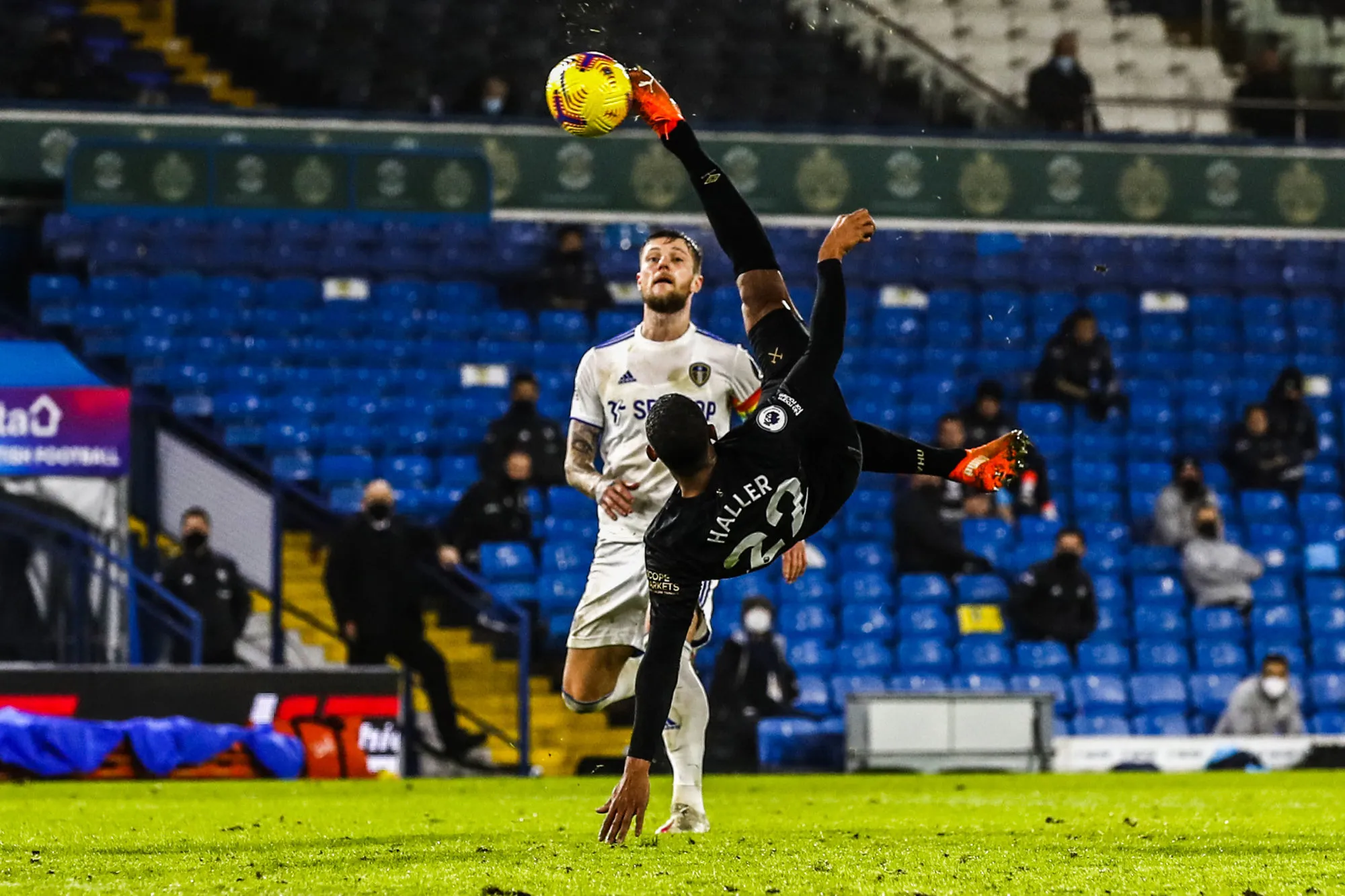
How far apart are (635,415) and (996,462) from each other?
58.8 inches

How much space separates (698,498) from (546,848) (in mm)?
1329

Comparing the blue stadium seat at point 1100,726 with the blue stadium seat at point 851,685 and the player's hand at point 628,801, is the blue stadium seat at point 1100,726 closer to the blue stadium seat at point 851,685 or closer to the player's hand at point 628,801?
the blue stadium seat at point 851,685

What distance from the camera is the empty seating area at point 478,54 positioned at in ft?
65.0

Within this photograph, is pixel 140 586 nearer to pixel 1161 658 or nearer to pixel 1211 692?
pixel 1161 658

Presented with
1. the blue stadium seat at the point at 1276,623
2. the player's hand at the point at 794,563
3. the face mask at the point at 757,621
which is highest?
the player's hand at the point at 794,563

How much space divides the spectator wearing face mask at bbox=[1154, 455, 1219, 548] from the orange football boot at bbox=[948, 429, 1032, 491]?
11.7m

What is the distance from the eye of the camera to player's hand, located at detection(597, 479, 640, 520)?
6863mm

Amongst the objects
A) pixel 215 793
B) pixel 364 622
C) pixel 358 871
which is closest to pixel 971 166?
pixel 364 622

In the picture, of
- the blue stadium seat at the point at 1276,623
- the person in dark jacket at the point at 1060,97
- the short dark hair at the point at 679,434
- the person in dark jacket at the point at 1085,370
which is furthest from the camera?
the person in dark jacket at the point at 1060,97

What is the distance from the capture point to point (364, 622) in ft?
48.5

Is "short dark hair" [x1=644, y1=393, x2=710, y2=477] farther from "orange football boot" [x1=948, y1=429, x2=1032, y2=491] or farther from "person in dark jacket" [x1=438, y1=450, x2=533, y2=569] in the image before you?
"person in dark jacket" [x1=438, y1=450, x2=533, y2=569]

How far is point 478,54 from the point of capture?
786 inches

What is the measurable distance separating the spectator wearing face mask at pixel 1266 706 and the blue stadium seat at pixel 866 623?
2.98 metres

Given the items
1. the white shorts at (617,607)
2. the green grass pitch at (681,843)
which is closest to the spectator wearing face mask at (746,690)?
the green grass pitch at (681,843)
